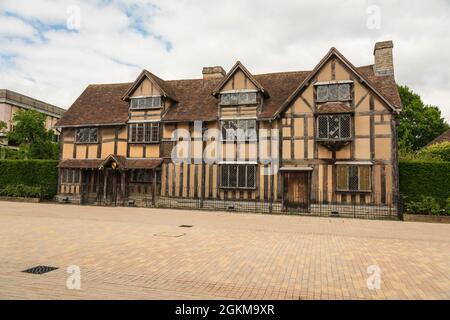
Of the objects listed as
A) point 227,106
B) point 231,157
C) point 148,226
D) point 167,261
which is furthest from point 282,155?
point 167,261

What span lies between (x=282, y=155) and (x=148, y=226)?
33.4 ft

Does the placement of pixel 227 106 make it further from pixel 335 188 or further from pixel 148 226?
pixel 148 226

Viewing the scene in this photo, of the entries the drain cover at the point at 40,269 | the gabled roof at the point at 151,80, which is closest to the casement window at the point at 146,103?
the gabled roof at the point at 151,80

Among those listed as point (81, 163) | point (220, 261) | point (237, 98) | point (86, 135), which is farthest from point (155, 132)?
point (220, 261)

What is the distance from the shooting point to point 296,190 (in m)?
19.6

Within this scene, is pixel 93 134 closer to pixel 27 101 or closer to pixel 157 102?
pixel 157 102

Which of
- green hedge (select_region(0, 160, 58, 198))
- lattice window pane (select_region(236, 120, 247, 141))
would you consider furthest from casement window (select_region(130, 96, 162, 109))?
green hedge (select_region(0, 160, 58, 198))

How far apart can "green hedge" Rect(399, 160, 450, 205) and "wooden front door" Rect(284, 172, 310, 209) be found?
207 inches

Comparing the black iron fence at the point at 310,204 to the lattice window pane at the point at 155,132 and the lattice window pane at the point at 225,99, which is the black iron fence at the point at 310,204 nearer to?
the lattice window pane at the point at 155,132

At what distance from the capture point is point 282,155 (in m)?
19.9

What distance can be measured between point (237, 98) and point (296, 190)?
6963 mm

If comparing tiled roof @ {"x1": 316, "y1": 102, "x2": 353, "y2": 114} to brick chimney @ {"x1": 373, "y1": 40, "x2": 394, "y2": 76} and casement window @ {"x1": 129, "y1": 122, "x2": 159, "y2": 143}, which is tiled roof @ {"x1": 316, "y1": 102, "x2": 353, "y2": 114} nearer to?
brick chimney @ {"x1": 373, "y1": 40, "x2": 394, "y2": 76}

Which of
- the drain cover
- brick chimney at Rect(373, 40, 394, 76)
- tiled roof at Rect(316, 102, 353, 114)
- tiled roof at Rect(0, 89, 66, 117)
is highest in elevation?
tiled roof at Rect(0, 89, 66, 117)

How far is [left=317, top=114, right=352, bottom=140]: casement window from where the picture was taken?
61.4 feet
